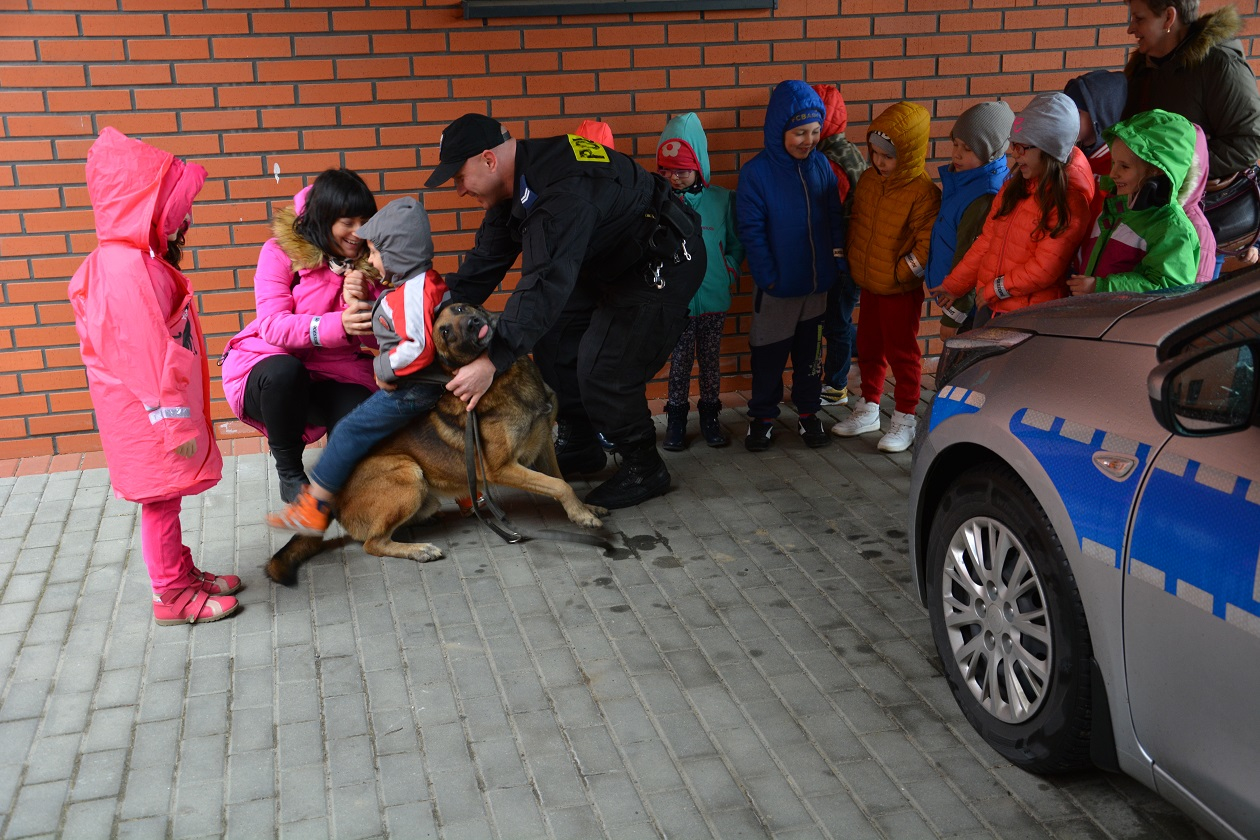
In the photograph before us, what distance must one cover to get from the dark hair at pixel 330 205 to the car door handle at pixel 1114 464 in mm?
3189

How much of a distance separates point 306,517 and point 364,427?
1.48 ft

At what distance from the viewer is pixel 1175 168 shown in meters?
3.96

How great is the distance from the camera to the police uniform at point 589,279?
14.5 ft

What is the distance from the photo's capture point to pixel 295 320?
4.66 meters

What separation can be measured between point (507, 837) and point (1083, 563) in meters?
1.67

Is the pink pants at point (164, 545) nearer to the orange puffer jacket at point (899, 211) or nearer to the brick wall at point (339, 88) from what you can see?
the brick wall at point (339, 88)

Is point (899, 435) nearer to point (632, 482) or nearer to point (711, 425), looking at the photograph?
point (711, 425)

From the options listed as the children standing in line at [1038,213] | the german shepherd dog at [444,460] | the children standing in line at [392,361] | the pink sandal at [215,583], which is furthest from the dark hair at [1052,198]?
the pink sandal at [215,583]

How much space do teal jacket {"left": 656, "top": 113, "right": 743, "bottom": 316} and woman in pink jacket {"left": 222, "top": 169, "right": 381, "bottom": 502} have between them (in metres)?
1.85

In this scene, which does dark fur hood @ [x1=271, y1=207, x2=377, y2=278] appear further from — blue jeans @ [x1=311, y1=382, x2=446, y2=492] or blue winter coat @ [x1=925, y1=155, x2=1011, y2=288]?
blue winter coat @ [x1=925, y1=155, x2=1011, y2=288]

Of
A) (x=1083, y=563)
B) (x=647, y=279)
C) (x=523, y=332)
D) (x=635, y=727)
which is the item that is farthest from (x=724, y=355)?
(x=1083, y=563)

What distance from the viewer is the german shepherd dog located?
4.36m

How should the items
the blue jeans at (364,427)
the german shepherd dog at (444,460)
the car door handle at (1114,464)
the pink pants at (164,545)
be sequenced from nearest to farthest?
the car door handle at (1114,464), the pink pants at (164,545), the german shepherd dog at (444,460), the blue jeans at (364,427)

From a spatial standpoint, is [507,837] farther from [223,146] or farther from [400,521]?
[223,146]
